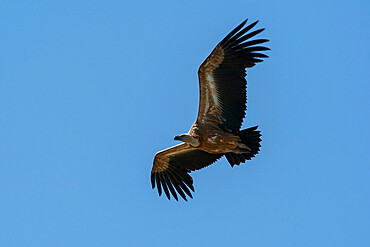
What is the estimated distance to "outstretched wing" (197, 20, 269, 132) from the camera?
14.5 meters

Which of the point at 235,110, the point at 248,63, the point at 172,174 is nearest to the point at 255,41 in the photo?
the point at 248,63

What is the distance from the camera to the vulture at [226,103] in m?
14.5

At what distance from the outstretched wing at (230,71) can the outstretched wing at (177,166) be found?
54.3 inches

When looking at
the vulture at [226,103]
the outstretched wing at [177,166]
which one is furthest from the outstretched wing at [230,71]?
the outstretched wing at [177,166]

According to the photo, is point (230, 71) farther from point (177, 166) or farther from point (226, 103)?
point (177, 166)

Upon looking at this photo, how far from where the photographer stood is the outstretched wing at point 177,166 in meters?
15.9

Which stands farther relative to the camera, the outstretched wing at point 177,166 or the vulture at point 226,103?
the outstretched wing at point 177,166

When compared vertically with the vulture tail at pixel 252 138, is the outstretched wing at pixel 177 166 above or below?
above

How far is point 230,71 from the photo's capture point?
47.7 feet

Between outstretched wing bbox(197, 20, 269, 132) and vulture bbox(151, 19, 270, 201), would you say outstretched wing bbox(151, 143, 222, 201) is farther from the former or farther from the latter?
outstretched wing bbox(197, 20, 269, 132)

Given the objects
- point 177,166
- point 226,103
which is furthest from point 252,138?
point 177,166

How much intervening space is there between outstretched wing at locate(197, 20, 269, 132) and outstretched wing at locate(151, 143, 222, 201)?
1380mm

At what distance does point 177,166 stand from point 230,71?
2803 mm

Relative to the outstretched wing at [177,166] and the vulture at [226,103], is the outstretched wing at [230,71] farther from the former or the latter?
the outstretched wing at [177,166]
